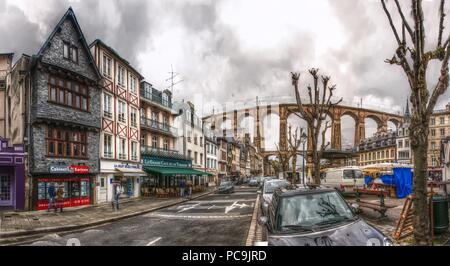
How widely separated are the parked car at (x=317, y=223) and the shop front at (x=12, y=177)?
18184 millimetres

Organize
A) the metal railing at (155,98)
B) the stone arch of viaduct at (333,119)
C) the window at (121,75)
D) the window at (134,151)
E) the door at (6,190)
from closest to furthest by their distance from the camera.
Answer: the door at (6,190)
the window at (121,75)
the window at (134,151)
the metal railing at (155,98)
the stone arch of viaduct at (333,119)

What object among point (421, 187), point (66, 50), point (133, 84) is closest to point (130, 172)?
point (133, 84)

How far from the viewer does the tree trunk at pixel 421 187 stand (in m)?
6.57

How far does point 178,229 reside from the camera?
1162cm

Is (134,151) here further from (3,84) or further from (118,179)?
(3,84)

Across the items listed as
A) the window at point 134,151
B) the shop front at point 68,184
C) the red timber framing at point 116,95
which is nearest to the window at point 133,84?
the red timber framing at point 116,95

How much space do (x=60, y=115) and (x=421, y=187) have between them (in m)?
21.1

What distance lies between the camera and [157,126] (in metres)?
35.1

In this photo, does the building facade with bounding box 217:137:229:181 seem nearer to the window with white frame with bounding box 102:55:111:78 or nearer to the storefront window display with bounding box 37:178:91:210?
the window with white frame with bounding box 102:55:111:78

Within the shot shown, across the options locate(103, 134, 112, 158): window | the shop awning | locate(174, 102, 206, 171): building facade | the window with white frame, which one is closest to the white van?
the shop awning

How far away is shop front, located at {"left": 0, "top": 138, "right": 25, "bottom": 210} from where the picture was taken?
17953 mm

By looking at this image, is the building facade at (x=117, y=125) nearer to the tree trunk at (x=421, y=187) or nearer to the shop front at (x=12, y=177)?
the shop front at (x=12, y=177)
